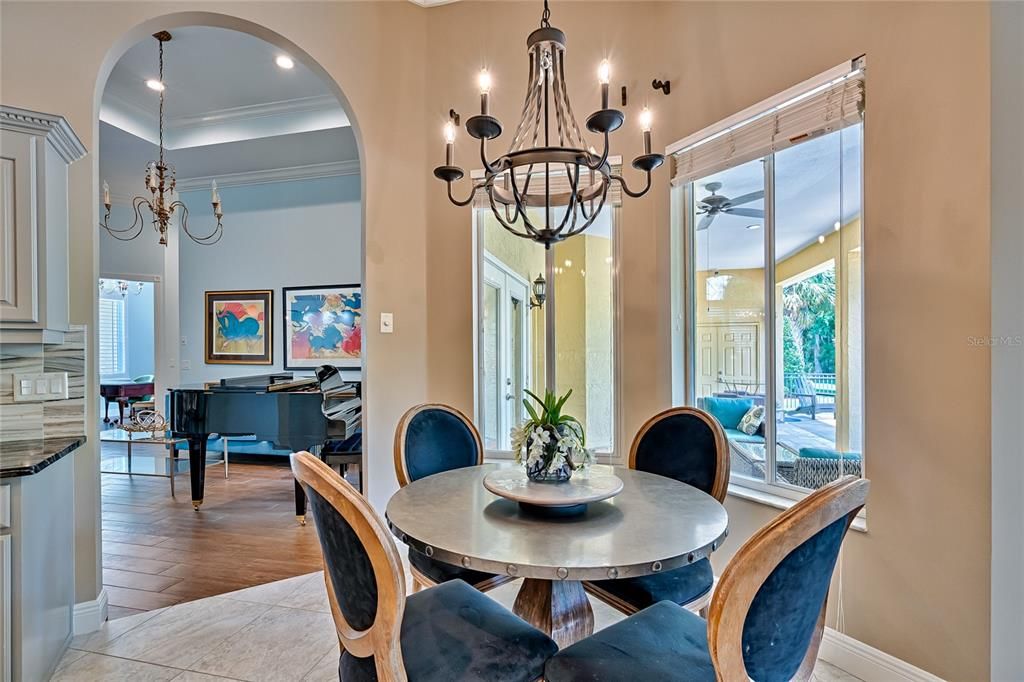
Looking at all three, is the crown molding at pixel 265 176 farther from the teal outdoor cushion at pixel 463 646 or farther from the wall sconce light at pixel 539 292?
the teal outdoor cushion at pixel 463 646

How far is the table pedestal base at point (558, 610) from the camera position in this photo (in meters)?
1.74

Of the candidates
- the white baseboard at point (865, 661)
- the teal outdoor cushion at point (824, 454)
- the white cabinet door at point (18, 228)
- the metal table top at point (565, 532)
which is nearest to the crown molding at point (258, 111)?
the white cabinet door at point (18, 228)

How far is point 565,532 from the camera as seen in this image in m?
1.49

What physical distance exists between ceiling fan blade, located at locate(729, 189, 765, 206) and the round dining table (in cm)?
157

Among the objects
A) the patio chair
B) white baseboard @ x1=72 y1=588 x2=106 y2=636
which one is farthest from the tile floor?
the patio chair

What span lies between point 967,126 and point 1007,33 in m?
0.29

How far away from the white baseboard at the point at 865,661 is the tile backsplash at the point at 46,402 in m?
3.29

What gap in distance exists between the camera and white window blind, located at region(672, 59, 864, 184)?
2098mm

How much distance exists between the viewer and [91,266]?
7.92 ft

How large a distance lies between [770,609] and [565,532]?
56 centimetres

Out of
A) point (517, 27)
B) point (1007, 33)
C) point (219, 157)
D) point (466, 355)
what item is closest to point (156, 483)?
point (219, 157)

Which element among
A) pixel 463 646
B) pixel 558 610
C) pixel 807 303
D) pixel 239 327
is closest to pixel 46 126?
pixel 463 646

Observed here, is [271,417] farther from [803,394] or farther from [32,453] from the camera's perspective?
[803,394]

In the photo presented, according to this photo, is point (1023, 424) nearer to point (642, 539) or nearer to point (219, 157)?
point (642, 539)
